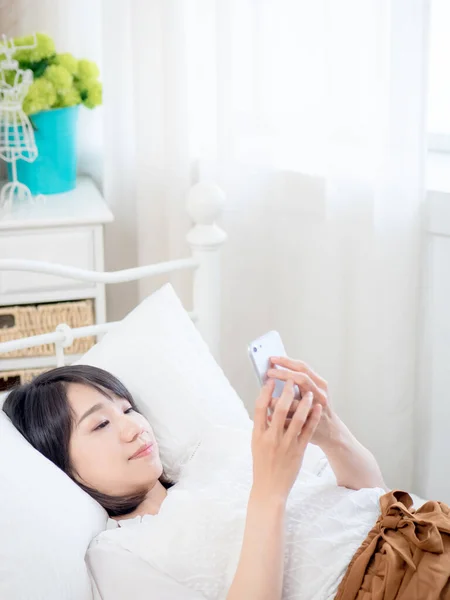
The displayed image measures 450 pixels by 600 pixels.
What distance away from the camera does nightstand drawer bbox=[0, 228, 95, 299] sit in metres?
2.03

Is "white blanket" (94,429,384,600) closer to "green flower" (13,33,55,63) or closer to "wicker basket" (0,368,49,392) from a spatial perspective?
"wicker basket" (0,368,49,392)

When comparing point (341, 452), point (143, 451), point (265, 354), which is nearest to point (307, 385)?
point (265, 354)

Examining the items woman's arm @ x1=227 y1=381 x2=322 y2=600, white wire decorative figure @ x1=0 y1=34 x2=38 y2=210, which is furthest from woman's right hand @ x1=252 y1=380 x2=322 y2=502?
white wire decorative figure @ x1=0 y1=34 x2=38 y2=210

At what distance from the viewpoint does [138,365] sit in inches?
62.1

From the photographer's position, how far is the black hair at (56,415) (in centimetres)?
137

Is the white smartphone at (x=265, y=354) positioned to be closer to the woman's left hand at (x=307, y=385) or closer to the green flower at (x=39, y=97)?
the woman's left hand at (x=307, y=385)

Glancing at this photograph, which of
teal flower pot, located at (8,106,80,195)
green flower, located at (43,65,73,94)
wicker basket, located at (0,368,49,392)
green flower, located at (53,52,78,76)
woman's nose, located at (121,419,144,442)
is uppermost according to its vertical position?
green flower, located at (53,52,78,76)

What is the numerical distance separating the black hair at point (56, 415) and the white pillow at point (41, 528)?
0.12 feet

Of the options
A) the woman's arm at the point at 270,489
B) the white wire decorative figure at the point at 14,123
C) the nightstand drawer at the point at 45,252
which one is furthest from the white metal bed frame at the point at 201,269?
Result: the woman's arm at the point at 270,489

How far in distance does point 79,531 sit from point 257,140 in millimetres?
1166

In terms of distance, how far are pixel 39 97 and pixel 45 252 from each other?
0.36m

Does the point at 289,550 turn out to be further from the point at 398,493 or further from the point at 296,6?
the point at 296,6

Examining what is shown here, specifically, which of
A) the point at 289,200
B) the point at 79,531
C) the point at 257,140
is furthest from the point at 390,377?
the point at 79,531

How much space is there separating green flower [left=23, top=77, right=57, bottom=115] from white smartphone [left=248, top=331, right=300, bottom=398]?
1054mm
